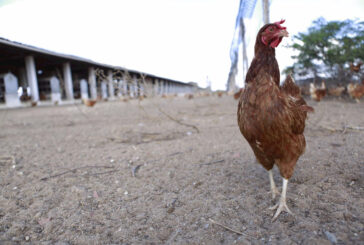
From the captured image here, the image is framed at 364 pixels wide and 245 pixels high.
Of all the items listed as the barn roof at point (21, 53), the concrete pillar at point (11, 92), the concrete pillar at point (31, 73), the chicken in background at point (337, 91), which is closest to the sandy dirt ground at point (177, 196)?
the chicken in background at point (337, 91)

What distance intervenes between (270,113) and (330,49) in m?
10.3

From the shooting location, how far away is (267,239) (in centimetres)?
126

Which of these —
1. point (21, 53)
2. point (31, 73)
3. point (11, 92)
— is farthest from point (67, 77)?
point (11, 92)

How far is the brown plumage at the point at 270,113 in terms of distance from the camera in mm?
1420

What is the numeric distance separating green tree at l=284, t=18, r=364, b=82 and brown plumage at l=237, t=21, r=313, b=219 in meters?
9.25

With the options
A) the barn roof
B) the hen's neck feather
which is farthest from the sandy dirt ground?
the barn roof

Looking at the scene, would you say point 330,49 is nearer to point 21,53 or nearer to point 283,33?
point 283,33

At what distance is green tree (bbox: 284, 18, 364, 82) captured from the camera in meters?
8.70

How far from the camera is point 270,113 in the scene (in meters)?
1.40

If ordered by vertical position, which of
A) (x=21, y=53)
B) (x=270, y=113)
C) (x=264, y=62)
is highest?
(x=21, y=53)

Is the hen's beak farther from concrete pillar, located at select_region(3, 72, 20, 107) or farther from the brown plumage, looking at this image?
concrete pillar, located at select_region(3, 72, 20, 107)

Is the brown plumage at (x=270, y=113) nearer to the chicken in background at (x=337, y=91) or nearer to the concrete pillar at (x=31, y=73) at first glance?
the chicken in background at (x=337, y=91)

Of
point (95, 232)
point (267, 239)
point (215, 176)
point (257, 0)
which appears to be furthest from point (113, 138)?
point (257, 0)

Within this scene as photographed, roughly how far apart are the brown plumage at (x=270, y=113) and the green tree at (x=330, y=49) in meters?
9.25
